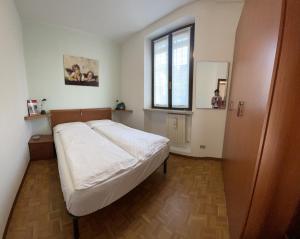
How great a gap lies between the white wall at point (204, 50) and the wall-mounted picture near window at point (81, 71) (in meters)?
1.10

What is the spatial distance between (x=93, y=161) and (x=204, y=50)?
8.69 ft

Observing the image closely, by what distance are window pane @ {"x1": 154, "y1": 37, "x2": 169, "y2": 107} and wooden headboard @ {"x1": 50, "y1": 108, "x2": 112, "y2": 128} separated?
4.95ft

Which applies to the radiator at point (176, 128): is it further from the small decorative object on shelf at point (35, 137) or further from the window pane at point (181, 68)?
the small decorative object on shelf at point (35, 137)

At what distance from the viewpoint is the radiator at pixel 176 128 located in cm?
311

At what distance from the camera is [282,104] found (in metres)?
0.79

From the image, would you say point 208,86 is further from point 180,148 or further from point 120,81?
point 120,81

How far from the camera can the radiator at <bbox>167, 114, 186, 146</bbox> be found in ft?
10.2

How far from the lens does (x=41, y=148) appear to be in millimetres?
2832

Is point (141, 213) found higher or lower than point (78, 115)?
lower

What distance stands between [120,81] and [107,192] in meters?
3.62

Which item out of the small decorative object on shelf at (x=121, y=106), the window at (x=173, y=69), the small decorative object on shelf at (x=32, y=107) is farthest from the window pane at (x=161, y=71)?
the small decorative object on shelf at (x=32, y=107)

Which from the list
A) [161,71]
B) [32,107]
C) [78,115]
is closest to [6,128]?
[32,107]

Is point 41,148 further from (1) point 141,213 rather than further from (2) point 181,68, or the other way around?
(2) point 181,68

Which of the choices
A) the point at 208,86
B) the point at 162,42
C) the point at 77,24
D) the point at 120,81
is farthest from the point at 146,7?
the point at 120,81
